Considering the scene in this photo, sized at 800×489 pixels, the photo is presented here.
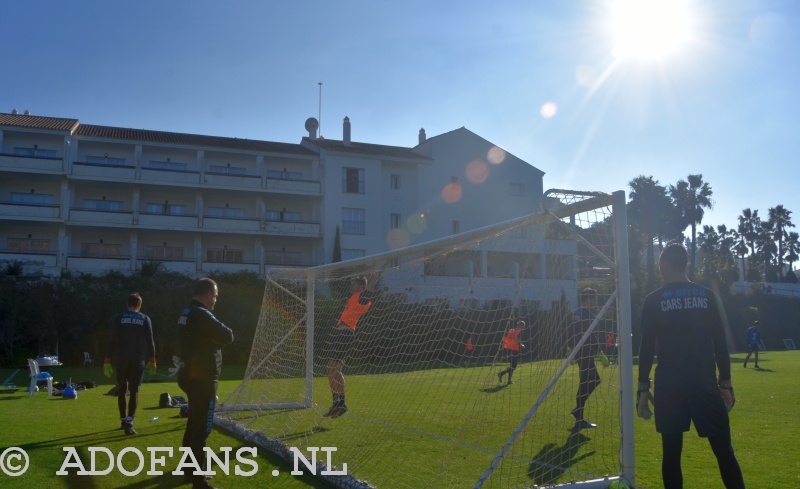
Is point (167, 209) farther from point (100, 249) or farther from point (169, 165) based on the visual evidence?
point (100, 249)

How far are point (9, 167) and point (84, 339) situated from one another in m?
14.2

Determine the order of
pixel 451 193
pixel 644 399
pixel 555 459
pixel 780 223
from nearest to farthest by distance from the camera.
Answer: pixel 644 399 < pixel 555 459 < pixel 451 193 < pixel 780 223


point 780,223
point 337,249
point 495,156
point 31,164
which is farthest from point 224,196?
point 780,223

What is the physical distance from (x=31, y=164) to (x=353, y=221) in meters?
18.3

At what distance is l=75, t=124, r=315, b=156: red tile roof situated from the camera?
36406mm

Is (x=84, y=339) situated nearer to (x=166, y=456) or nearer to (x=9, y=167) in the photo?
(x=9, y=167)

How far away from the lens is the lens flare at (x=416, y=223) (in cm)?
3903

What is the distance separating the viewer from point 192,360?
5.16 meters

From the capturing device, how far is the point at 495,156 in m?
41.7

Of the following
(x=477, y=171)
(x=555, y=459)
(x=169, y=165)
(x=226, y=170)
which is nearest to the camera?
(x=555, y=459)

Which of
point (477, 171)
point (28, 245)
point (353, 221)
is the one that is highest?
point (477, 171)

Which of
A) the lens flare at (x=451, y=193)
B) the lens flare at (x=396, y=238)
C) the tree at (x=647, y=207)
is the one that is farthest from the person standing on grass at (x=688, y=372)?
the tree at (x=647, y=207)

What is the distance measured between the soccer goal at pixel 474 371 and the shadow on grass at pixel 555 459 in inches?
1.0

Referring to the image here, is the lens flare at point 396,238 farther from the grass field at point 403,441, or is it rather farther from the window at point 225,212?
the grass field at point 403,441
